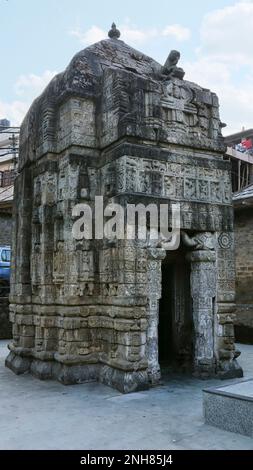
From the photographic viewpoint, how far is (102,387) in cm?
781

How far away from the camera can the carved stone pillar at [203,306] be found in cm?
852

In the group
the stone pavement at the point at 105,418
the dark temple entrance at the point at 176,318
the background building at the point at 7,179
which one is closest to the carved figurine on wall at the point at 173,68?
the dark temple entrance at the point at 176,318

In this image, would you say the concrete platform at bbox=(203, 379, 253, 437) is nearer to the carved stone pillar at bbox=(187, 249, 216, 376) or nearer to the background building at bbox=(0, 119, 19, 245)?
the carved stone pillar at bbox=(187, 249, 216, 376)

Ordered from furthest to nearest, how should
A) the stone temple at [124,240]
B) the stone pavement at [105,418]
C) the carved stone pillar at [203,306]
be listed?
1. the carved stone pillar at [203,306]
2. the stone temple at [124,240]
3. the stone pavement at [105,418]

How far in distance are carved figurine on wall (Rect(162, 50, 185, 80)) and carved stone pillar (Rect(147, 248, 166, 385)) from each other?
12.1 ft

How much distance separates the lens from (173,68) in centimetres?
920

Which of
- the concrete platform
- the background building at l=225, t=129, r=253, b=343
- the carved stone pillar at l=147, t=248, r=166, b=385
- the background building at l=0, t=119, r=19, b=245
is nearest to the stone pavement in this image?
the concrete platform

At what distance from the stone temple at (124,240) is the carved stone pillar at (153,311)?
0.02 m

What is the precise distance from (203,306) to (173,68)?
15.8 ft

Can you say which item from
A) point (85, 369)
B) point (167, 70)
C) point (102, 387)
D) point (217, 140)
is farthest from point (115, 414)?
point (167, 70)

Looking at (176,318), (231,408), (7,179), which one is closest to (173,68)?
(176,318)

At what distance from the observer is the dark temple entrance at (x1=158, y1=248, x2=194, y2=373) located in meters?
9.34

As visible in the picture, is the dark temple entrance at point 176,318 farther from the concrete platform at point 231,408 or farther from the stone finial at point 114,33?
the stone finial at point 114,33

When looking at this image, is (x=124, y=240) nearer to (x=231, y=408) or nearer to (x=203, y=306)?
(x=203, y=306)
